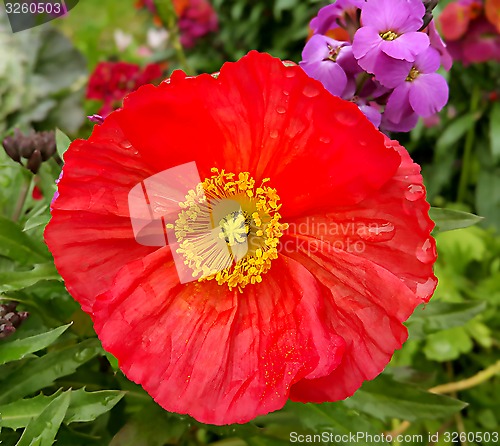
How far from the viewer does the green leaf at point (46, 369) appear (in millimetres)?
762

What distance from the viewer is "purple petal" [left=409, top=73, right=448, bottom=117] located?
658 mm

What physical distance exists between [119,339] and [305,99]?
0.33 meters

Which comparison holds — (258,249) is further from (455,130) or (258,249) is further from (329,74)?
(455,130)

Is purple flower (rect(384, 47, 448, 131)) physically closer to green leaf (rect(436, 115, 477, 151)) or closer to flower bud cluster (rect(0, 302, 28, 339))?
flower bud cluster (rect(0, 302, 28, 339))

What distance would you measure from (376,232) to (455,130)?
1291 mm

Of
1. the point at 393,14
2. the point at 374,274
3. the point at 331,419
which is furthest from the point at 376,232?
the point at 331,419

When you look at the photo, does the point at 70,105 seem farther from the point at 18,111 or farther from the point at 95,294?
the point at 95,294

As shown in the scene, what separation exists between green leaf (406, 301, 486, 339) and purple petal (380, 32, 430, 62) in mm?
492

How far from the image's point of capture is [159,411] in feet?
2.63

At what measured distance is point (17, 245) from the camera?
80cm

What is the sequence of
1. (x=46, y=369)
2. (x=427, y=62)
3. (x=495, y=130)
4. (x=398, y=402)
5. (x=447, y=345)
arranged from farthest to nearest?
(x=495, y=130) → (x=447, y=345) → (x=398, y=402) → (x=46, y=369) → (x=427, y=62)

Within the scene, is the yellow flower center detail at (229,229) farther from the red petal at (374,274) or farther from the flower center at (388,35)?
the flower center at (388,35)

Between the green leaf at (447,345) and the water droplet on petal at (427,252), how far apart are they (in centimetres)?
84

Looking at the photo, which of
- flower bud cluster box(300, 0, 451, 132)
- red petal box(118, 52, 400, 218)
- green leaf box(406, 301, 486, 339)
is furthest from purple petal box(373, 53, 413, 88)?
green leaf box(406, 301, 486, 339)
